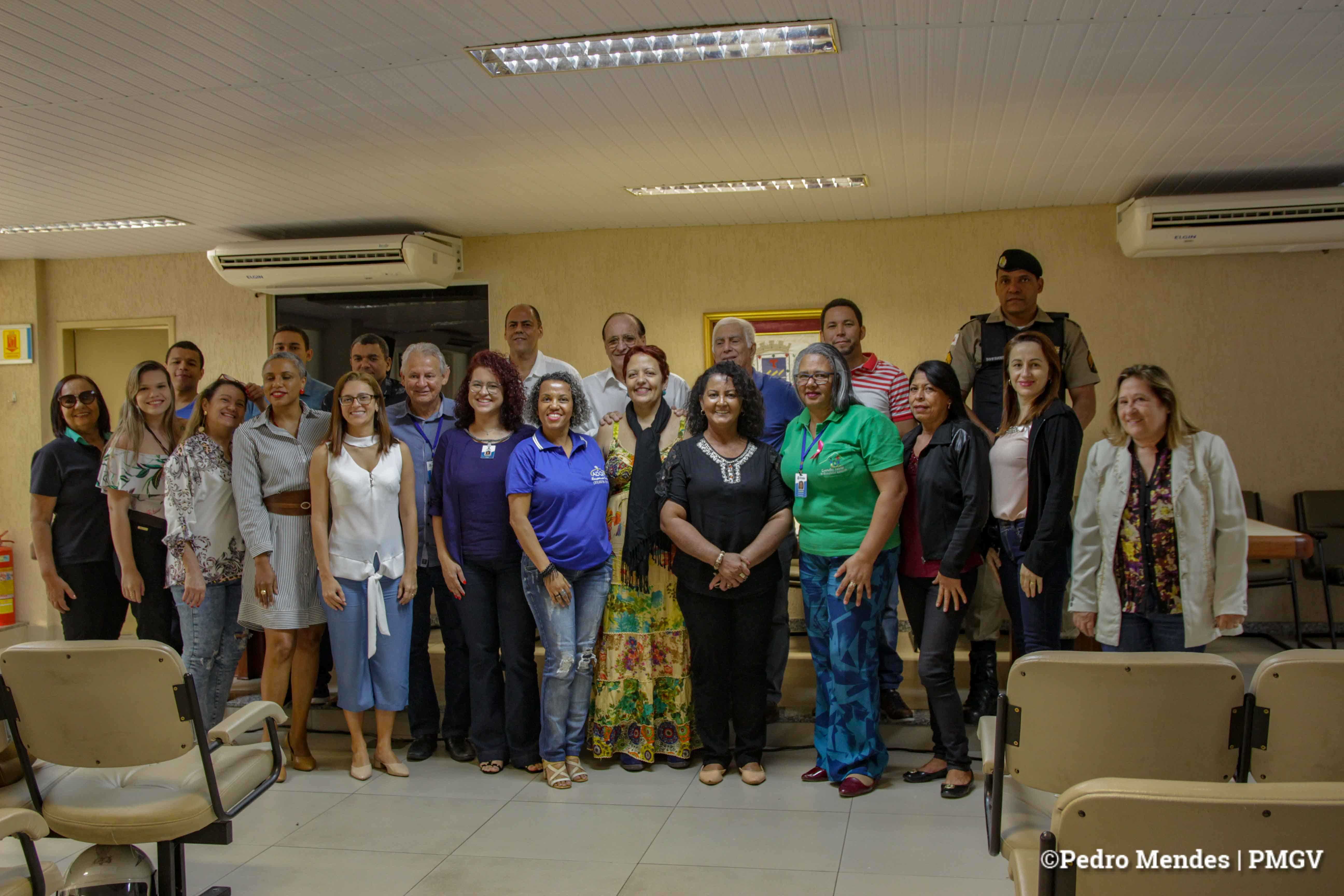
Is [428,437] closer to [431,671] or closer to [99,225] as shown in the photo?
[431,671]

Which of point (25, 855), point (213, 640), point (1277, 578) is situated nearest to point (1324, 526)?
point (1277, 578)

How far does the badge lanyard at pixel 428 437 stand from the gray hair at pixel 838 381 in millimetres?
1621

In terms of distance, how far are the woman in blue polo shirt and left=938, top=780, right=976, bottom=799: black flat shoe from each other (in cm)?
137

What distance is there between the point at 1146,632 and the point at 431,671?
9.39ft

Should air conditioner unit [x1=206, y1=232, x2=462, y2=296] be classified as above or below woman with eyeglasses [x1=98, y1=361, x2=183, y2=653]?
above

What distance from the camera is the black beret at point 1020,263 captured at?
175 inches

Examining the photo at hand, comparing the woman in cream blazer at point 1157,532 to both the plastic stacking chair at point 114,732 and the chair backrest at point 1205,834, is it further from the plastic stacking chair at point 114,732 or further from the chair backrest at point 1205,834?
the plastic stacking chair at point 114,732

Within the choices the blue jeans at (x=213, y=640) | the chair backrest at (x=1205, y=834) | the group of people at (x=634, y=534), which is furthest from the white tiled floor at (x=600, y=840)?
the chair backrest at (x=1205, y=834)

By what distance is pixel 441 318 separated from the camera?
7.39 meters

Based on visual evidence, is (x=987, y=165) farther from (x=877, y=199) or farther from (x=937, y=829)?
(x=937, y=829)

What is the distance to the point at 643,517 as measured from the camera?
3.90 meters

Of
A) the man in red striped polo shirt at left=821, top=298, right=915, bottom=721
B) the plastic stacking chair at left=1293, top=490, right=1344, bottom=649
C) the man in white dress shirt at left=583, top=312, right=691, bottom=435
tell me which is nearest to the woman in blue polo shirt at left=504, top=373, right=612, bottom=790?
the man in white dress shirt at left=583, top=312, right=691, bottom=435

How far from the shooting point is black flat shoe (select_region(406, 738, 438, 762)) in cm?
427

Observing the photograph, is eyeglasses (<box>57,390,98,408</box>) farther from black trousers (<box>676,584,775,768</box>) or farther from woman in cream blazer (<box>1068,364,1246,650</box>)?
woman in cream blazer (<box>1068,364,1246,650</box>)
